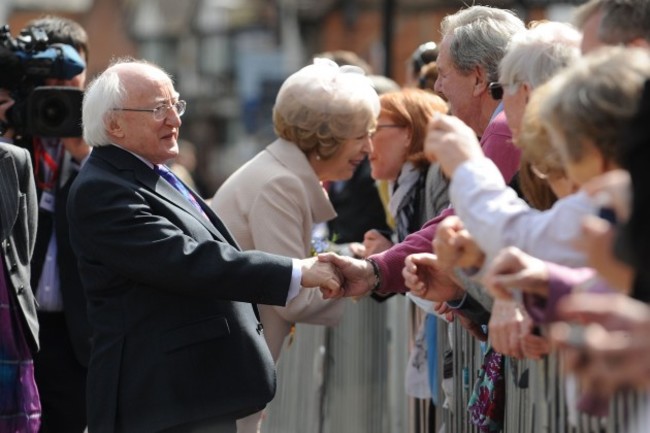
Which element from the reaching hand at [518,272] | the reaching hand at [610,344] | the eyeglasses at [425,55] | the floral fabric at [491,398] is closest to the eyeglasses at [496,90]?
the floral fabric at [491,398]

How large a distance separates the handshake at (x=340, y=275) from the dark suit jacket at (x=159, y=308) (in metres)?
0.23

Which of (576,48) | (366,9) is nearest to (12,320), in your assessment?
(576,48)

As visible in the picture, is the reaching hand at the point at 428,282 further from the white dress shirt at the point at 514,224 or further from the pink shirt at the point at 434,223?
the white dress shirt at the point at 514,224

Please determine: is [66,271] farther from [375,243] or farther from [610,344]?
[610,344]

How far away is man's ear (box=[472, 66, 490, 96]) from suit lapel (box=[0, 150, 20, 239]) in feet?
6.35

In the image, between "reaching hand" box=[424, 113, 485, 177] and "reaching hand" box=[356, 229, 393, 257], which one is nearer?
"reaching hand" box=[424, 113, 485, 177]

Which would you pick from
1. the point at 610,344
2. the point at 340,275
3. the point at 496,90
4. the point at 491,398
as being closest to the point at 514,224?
the point at 610,344

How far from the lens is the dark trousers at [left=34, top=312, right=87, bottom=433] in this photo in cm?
636

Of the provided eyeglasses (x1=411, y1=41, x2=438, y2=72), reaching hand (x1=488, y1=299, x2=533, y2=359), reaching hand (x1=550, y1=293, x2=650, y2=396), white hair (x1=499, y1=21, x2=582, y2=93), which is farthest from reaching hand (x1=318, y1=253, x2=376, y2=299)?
eyeglasses (x1=411, y1=41, x2=438, y2=72)

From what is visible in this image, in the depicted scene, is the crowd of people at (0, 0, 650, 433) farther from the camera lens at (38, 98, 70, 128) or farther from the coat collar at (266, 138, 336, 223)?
the camera lens at (38, 98, 70, 128)

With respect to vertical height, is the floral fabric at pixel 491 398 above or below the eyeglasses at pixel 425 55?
below

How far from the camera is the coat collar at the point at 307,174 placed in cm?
591

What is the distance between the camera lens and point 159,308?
494cm

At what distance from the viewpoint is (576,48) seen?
4203 mm
